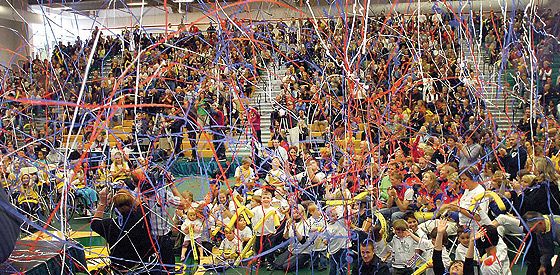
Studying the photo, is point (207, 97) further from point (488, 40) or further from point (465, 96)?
point (488, 40)

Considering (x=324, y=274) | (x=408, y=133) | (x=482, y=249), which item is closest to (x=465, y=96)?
(x=408, y=133)

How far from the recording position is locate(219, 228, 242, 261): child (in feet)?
17.3

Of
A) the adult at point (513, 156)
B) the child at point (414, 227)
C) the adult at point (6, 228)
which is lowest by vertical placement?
the child at point (414, 227)

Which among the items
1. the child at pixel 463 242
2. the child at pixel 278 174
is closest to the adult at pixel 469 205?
the child at pixel 463 242

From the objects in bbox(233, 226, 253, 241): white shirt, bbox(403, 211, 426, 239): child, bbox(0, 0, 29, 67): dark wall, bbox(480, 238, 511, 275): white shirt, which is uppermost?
bbox(0, 0, 29, 67): dark wall

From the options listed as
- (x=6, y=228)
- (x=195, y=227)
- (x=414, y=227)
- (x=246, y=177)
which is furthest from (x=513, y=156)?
(x=6, y=228)

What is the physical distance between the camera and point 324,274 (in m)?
5.59

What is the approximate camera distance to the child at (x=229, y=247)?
5285 mm

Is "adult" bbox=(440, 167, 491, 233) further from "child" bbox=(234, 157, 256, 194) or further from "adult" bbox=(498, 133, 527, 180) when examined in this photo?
"child" bbox=(234, 157, 256, 194)

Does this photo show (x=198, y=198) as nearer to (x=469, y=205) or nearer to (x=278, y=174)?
(x=278, y=174)

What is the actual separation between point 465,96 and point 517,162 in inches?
115

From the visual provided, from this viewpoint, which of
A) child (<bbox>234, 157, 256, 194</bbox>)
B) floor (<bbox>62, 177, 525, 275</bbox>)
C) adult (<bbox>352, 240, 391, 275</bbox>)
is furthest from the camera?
child (<bbox>234, 157, 256, 194</bbox>)

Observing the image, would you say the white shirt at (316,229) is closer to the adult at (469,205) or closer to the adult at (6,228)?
the adult at (469,205)

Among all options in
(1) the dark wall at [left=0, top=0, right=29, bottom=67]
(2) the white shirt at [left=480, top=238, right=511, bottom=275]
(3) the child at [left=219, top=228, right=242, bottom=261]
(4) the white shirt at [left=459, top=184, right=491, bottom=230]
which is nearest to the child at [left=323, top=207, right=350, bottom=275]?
(3) the child at [left=219, top=228, right=242, bottom=261]
